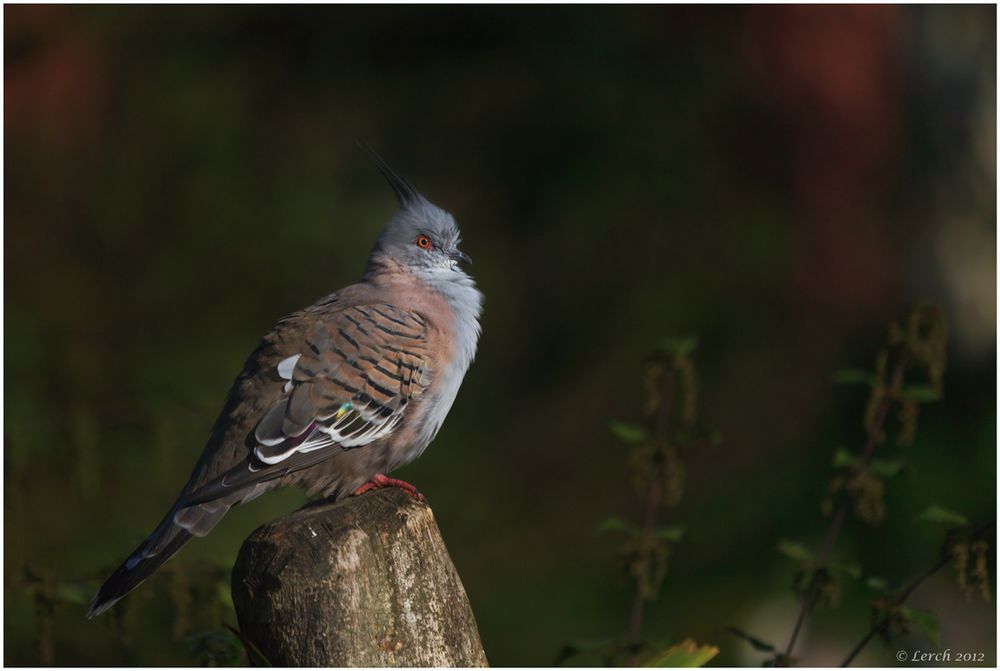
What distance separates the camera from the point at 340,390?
124 inches

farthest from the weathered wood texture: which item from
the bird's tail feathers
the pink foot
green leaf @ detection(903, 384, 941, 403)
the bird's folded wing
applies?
green leaf @ detection(903, 384, 941, 403)

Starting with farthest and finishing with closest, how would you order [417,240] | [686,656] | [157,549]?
[417,240] < [157,549] < [686,656]

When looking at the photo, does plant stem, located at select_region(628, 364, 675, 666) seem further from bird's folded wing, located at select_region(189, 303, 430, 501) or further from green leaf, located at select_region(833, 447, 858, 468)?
bird's folded wing, located at select_region(189, 303, 430, 501)

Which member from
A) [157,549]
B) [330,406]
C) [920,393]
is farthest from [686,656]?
[157,549]

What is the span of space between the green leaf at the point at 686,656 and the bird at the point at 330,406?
742 mm

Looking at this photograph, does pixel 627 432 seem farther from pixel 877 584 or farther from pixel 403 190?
pixel 403 190

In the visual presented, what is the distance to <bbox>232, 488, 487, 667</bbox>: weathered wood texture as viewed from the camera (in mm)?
2342

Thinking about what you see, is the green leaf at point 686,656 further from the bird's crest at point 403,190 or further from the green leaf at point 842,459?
the bird's crest at point 403,190

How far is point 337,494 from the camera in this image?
315cm

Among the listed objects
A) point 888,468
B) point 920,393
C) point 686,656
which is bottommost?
point 686,656

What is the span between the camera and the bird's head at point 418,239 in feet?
12.0

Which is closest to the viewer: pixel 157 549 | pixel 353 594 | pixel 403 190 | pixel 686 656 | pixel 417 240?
pixel 353 594

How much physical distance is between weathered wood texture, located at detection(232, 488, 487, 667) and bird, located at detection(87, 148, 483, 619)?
45cm

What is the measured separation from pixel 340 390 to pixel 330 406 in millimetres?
55
